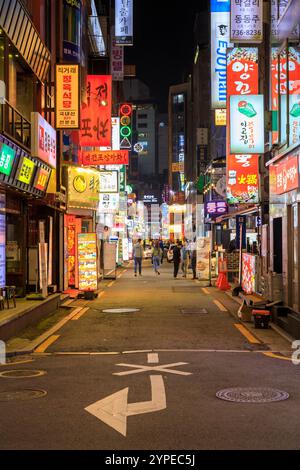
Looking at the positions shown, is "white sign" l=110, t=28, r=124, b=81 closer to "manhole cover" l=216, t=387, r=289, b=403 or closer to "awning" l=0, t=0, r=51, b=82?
"awning" l=0, t=0, r=51, b=82

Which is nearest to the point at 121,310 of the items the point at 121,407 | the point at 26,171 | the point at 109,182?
the point at 26,171

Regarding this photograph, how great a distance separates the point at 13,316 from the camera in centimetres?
1324

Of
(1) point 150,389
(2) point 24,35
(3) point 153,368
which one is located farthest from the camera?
(2) point 24,35

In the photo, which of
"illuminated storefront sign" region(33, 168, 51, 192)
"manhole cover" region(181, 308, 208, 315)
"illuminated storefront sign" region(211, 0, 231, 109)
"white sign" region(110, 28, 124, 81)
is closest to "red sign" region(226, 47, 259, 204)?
"illuminated storefront sign" region(211, 0, 231, 109)

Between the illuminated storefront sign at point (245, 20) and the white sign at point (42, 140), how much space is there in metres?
6.30

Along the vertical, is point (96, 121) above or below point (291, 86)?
above

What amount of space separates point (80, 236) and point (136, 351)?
1125cm

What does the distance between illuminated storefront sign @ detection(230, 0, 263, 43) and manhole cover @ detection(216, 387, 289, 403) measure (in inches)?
514

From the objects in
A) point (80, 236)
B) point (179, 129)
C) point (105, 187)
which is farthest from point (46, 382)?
point (179, 129)

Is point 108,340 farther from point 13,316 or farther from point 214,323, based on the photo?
point 214,323

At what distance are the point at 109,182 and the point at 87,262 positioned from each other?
430 inches

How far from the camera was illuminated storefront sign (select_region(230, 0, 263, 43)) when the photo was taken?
18.3 meters

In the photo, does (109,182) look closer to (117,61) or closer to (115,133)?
(115,133)

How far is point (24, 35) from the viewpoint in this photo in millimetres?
16406
